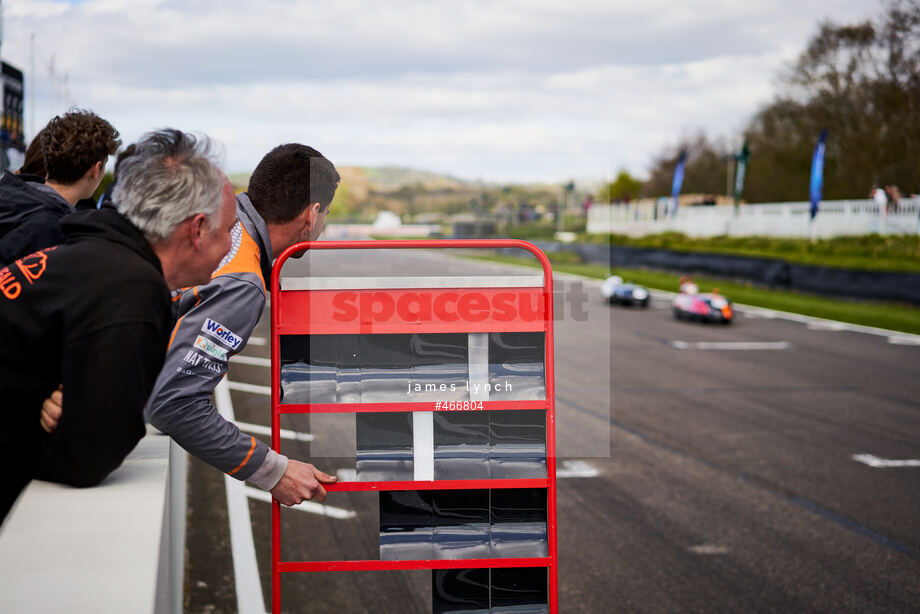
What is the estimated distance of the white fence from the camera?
2575cm

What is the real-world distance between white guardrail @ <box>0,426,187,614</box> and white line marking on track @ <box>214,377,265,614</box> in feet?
7.22

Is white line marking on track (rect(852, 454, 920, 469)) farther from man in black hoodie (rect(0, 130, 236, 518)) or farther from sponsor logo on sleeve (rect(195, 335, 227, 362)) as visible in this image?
man in black hoodie (rect(0, 130, 236, 518))

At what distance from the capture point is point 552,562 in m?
3.49

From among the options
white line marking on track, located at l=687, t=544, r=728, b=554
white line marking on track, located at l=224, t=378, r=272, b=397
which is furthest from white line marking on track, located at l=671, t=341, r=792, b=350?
white line marking on track, located at l=687, t=544, r=728, b=554

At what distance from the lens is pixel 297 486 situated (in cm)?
327

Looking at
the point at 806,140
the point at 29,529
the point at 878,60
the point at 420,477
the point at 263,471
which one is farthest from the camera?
the point at 806,140

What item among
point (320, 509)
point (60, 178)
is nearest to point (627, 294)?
point (320, 509)

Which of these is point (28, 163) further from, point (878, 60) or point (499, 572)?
point (878, 60)

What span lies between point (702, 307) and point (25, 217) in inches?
593

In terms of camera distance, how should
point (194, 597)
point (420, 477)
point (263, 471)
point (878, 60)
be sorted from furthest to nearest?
point (878, 60)
point (194, 597)
point (420, 477)
point (263, 471)

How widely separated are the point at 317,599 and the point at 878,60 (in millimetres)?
47059

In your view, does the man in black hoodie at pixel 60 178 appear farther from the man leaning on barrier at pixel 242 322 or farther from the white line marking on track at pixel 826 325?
the white line marking on track at pixel 826 325

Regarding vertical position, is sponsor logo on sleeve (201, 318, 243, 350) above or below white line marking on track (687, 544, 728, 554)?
above

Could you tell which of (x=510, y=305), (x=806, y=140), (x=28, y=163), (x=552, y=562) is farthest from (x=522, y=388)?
(x=806, y=140)
